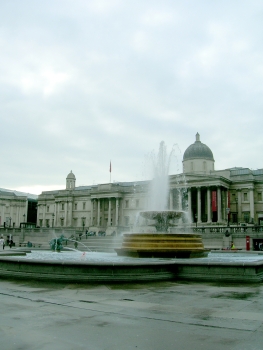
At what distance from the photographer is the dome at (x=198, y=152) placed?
3533 inches

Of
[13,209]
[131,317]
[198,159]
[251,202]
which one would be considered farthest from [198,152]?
[131,317]

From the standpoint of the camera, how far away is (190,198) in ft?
274

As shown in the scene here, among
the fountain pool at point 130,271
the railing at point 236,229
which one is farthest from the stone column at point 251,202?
the fountain pool at point 130,271

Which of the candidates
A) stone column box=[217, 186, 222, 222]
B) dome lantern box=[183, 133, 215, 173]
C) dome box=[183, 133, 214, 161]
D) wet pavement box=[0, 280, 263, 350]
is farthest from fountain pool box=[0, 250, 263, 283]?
dome box=[183, 133, 214, 161]

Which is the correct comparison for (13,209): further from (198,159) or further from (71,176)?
(198,159)

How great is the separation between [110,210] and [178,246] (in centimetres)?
8021

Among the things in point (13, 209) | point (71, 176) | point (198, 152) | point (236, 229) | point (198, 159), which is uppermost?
point (198, 152)

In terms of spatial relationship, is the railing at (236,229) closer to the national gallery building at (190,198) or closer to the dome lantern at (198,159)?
the national gallery building at (190,198)

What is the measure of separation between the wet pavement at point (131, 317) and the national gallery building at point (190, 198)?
56724mm

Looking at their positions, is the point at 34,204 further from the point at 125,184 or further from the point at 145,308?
the point at 145,308

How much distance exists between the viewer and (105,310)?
8.67 meters

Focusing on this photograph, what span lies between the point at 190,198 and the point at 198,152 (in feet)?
41.1

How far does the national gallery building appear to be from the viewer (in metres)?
81.4

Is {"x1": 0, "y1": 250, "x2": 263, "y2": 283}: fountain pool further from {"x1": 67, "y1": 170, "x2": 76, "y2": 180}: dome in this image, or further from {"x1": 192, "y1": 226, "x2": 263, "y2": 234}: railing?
{"x1": 67, "y1": 170, "x2": 76, "y2": 180}: dome
